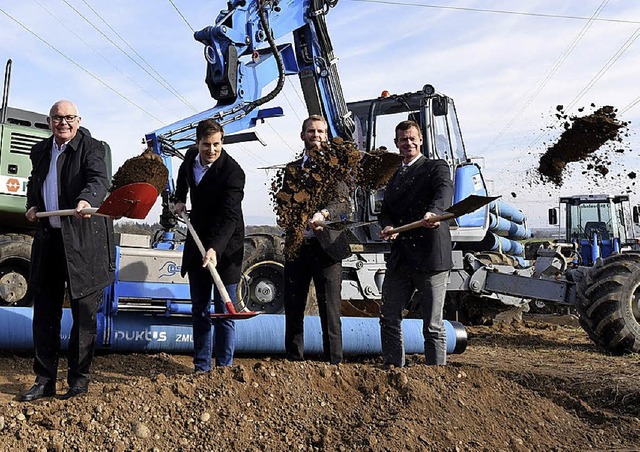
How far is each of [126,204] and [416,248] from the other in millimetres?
1907

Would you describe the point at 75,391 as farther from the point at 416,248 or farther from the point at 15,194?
the point at 15,194

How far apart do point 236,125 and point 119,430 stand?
5.23 metres

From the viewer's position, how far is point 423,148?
27.2 ft

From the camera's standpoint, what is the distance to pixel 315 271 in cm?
480

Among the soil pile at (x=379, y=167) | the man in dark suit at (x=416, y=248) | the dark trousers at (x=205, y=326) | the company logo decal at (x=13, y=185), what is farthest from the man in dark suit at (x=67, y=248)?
the company logo decal at (x=13, y=185)

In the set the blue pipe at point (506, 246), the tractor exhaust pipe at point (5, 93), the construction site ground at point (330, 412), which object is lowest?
the construction site ground at point (330, 412)

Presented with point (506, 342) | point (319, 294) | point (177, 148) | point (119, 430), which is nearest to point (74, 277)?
point (119, 430)

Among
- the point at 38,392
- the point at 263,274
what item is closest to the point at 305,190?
the point at 38,392

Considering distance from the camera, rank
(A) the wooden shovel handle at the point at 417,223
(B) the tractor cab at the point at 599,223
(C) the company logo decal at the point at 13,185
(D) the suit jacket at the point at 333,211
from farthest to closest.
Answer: (B) the tractor cab at the point at 599,223, (C) the company logo decal at the point at 13,185, (D) the suit jacket at the point at 333,211, (A) the wooden shovel handle at the point at 417,223

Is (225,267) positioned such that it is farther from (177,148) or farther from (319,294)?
(177,148)

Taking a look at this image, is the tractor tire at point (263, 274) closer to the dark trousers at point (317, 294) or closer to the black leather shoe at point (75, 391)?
the dark trousers at point (317, 294)

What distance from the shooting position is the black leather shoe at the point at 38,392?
165 inches

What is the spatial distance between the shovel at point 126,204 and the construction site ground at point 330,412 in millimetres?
1039

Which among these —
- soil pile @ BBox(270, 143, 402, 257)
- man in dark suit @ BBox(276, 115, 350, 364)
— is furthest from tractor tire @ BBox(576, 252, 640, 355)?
man in dark suit @ BBox(276, 115, 350, 364)
